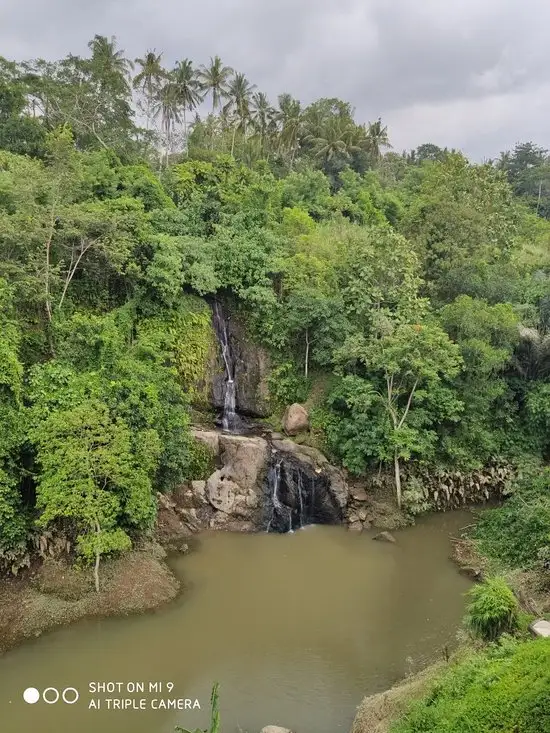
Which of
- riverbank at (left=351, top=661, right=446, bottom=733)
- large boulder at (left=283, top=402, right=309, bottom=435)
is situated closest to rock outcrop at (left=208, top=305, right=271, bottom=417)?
large boulder at (left=283, top=402, right=309, bottom=435)

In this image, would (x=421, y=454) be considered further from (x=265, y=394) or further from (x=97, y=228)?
(x=97, y=228)

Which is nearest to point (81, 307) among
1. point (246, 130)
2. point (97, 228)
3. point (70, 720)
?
point (97, 228)

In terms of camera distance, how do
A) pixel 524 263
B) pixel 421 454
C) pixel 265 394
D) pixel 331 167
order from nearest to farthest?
pixel 421 454, pixel 265 394, pixel 524 263, pixel 331 167

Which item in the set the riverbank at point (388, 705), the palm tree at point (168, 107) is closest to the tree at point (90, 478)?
the riverbank at point (388, 705)

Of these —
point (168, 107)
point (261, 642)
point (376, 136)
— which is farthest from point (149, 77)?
point (261, 642)

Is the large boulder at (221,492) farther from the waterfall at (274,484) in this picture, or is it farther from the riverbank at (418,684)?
the riverbank at (418,684)

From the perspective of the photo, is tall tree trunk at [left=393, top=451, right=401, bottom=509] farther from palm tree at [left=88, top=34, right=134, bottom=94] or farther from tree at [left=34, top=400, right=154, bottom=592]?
palm tree at [left=88, top=34, right=134, bottom=94]
